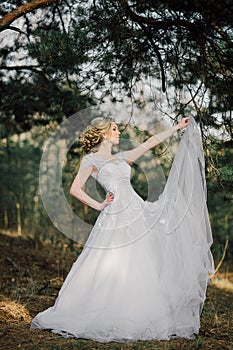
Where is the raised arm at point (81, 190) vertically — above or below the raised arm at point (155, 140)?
below

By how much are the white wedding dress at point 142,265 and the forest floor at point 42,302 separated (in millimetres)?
146

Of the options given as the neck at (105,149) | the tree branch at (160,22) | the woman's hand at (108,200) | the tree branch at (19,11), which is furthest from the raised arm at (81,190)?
the tree branch at (160,22)

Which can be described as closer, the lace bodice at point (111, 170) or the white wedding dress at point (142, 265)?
the white wedding dress at point (142, 265)

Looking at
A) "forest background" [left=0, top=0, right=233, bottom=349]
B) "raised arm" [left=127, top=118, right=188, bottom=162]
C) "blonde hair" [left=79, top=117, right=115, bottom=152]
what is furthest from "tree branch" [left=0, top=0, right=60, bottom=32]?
"raised arm" [left=127, top=118, right=188, bottom=162]

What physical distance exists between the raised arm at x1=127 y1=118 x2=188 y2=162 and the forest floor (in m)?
1.46

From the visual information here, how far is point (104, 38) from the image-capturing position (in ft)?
14.9

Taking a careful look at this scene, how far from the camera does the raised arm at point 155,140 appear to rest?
383 cm

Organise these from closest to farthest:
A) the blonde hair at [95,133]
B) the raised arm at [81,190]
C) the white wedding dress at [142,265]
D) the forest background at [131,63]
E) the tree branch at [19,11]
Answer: the white wedding dress at [142,265]
the tree branch at [19,11]
the raised arm at [81,190]
the blonde hair at [95,133]
the forest background at [131,63]

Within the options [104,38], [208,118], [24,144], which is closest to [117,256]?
[208,118]

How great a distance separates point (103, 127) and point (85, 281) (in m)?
1.27

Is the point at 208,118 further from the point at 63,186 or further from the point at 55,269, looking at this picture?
the point at 63,186

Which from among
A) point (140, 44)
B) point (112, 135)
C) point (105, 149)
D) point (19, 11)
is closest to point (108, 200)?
point (105, 149)

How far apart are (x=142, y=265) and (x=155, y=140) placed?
0.98 metres

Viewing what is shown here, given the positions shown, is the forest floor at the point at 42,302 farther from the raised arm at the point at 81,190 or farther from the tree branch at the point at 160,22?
the tree branch at the point at 160,22
